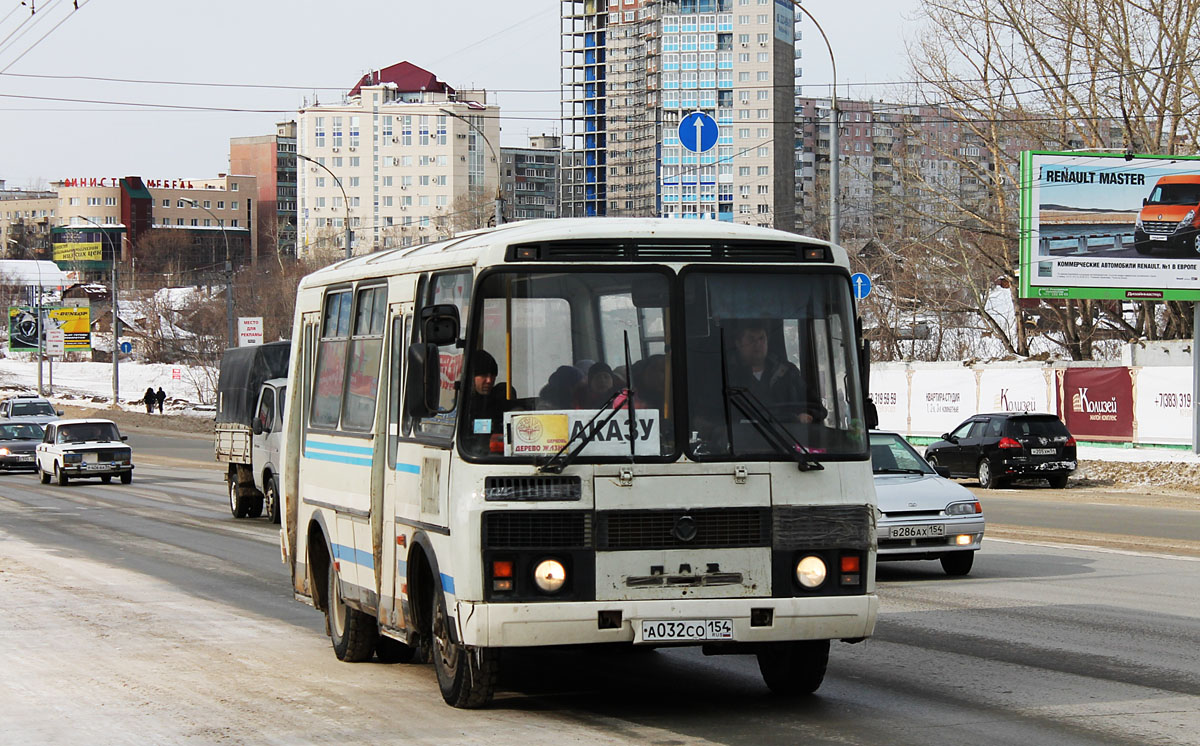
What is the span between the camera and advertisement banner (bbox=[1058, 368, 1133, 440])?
38.5 metres

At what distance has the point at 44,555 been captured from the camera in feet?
66.9

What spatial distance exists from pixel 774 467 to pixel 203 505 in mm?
24020

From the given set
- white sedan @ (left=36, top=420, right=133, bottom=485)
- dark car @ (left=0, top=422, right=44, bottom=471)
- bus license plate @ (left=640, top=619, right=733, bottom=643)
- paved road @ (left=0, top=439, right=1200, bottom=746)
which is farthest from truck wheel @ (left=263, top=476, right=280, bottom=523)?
dark car @ (left=0, top=422, right=44, bottom=471)

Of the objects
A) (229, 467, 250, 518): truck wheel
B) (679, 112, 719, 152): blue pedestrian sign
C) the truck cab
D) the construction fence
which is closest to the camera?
(229, 467, 250, 518): truck wheel

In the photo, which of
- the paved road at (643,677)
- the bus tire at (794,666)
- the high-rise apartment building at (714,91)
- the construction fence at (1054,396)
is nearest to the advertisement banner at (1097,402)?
→ the construction fence at (1054,396)

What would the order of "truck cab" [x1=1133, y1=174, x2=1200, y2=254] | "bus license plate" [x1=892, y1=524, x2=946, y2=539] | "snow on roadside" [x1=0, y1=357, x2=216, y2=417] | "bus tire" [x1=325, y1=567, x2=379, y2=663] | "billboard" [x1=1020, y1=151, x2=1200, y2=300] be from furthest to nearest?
"snow on roadside" [x1=0, y1=357, x2=216, y2=417] → "billboard" [x1=1020, y1=151, x2=1200, y2=300] → "truck cab" [x1=1133, y1=174, x2=1200, y2=254] → "bus license plate" [x1=892, y1=524, x2=946, y2=539] → "bus tire" [x1=325, y1=567, x2=379, y2=663]

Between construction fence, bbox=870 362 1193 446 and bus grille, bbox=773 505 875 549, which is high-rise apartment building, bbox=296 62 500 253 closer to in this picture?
construction fence, bbox=870 362 1193 446

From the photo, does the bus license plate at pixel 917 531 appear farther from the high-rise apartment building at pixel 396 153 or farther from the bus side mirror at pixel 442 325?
the high-rise apartment building at pixel 396 153

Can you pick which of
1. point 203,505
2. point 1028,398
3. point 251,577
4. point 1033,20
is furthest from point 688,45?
point 251,577

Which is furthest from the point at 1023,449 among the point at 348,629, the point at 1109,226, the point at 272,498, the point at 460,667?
the point at 460,667

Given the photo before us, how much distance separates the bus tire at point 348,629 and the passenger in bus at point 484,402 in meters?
2.91

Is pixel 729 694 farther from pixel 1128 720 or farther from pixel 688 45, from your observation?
pixel 688 45

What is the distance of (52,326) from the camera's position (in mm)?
103312

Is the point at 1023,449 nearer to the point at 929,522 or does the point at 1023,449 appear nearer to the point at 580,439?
the point at 929,522
